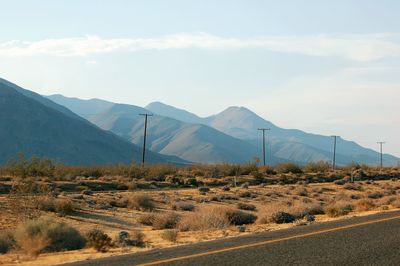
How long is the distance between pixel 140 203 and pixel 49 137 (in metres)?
134

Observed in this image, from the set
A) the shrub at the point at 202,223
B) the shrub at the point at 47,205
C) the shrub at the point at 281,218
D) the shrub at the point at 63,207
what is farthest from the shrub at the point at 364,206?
the shrub at the point at 47,205

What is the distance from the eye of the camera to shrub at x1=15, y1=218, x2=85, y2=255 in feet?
48.3

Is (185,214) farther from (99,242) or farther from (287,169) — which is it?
(287,169)

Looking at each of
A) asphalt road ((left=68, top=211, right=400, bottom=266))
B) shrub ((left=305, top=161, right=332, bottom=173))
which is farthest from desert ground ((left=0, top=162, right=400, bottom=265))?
shrub ((left=305, top=161, right=332, bottom=173))

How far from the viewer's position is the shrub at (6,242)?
53.2 ft

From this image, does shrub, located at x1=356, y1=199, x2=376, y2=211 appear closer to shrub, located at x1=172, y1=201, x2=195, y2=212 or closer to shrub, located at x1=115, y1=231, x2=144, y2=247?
shrub, located at x1=172, y1=201, x2=195, y2=212

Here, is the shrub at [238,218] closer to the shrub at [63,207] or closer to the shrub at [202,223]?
the shrub at [202,223]

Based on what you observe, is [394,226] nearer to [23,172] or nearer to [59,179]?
[23,172]

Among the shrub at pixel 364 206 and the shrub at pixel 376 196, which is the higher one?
the shrub at pixel 364 206

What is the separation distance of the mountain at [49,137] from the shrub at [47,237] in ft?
412

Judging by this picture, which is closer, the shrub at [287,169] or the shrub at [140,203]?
the shrub at [140,203]

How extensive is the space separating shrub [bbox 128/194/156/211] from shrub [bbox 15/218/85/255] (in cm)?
1467

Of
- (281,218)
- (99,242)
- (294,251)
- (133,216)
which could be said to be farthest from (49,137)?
(294,251)

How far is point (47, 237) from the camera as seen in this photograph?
1551cm
